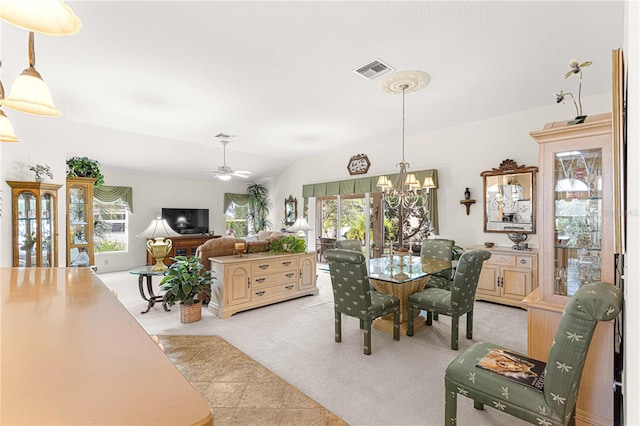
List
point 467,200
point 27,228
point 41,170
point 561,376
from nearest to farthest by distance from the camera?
1. point 561,376
2. point 27,228
3. point 41,170
4. point 467,200

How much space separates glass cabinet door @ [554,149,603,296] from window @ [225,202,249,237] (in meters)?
8.29

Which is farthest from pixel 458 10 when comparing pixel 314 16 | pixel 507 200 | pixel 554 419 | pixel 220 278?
pixel 220 278

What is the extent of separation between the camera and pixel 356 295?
2.87 m

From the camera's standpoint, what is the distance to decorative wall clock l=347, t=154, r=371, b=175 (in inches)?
252

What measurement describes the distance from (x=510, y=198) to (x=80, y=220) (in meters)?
6.40

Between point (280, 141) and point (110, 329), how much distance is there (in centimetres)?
553

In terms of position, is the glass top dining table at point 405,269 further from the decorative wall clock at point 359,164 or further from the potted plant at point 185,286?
the decorative wall clock at point 359,164

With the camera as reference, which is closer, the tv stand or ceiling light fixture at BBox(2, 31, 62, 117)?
ceiling light fixture at BBox(2, 31, 62, 117)

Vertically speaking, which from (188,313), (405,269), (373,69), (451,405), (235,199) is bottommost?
(188,313)

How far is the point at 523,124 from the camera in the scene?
14.5ft

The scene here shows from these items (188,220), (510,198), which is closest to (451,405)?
(510,198)

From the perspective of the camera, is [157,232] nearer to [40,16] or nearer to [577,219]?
[40,16]

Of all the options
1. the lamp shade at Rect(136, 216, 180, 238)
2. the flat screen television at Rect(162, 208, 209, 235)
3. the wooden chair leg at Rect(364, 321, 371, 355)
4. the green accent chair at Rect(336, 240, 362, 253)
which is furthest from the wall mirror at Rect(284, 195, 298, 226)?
the wooden chair leg at Rect(364, 321, 371, 355)

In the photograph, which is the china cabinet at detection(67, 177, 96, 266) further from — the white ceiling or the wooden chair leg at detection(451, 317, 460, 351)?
the wooden chair leg at detection(451, 317, 460, 351)
